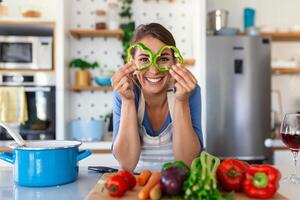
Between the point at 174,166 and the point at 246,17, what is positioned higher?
the point at 246,17

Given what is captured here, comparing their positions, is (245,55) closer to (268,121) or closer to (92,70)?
(268,121)

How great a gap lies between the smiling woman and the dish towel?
1.40 m

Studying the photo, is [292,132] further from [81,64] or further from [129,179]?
[81,64]

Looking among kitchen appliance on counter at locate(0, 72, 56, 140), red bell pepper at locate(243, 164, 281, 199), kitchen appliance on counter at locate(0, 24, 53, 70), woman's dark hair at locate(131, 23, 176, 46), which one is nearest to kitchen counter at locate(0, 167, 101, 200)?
red bell pepper at locate(243, 164, 281, 199)

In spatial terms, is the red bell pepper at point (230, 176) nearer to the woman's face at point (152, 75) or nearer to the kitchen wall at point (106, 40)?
the woman's face at point (152, 75)

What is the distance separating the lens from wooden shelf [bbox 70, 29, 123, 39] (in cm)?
280

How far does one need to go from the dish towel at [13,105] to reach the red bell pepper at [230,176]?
6.56 ft

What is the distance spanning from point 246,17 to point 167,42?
202cm

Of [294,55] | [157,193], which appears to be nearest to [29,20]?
[157,193]

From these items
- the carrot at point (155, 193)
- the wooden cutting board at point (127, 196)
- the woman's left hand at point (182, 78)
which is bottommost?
the wooden cutting board at point (127, 196)

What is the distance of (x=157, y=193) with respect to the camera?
0.77 metres

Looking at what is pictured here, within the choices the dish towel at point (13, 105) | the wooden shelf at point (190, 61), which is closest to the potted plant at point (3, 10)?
the dish towel at point (13, 105)

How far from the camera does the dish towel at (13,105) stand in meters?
2.51

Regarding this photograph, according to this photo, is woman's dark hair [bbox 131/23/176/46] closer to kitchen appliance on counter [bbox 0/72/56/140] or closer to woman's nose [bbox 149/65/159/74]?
woman's nose [bbox 149/65/159/74]
